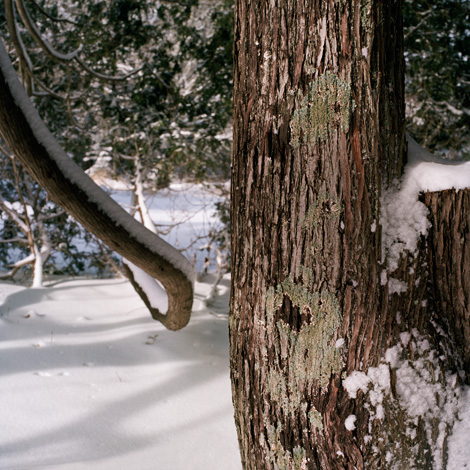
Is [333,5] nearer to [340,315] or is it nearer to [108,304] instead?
[340,315]

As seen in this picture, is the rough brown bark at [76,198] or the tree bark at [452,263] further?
the rough brown bark at [76,198]

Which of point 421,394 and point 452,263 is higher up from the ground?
point 452,263

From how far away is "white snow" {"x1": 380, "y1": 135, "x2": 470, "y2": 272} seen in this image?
41.8 inches

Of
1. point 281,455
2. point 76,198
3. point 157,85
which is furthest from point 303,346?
point 157,85

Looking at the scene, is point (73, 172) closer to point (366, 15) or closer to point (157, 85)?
point (366, 15)

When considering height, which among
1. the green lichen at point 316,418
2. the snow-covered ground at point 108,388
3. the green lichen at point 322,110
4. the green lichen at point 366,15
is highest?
the green lichen at point 366,15

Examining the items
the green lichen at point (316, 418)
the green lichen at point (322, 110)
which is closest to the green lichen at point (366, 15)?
the green lichen at point (322, 110)

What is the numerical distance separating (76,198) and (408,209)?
48.6 inches

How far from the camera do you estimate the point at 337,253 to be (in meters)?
1.05

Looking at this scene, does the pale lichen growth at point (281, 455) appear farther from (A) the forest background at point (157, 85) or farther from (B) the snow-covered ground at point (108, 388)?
(A) the forest background at point (157, 85)

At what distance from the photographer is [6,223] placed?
6.15 metres

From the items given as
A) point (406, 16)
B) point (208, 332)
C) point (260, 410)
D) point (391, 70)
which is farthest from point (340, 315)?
point (406, 16)

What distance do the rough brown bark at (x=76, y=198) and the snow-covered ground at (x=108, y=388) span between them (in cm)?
82

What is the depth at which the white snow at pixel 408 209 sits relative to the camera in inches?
41.8
